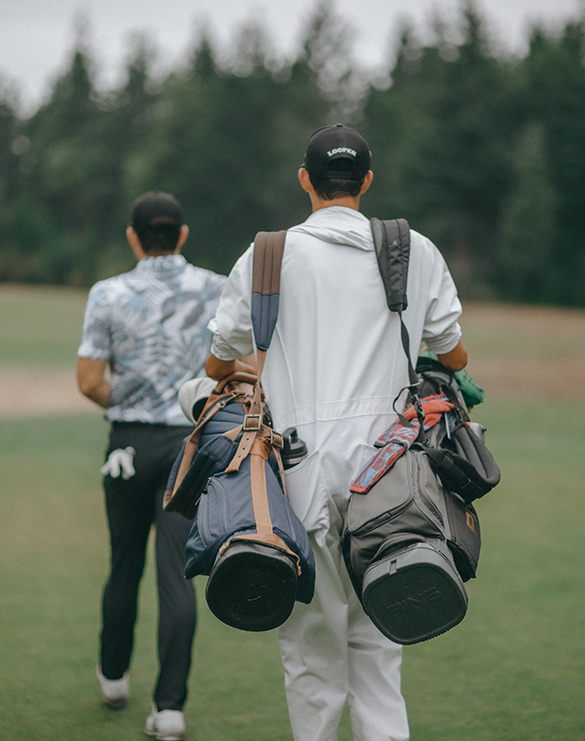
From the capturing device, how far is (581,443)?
1272 centimetres

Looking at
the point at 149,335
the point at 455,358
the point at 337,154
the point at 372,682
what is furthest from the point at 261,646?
the point at 337,154

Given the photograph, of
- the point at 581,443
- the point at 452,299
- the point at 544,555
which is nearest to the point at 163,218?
the point at 452,299

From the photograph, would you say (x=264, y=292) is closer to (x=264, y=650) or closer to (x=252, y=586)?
(x=252, y=586)

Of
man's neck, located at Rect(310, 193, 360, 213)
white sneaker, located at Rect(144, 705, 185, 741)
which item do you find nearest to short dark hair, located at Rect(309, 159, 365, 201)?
man's neck, located at Rect(310, 193, 360, 213)

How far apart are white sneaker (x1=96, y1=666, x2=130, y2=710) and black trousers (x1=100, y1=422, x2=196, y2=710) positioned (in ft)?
0.11

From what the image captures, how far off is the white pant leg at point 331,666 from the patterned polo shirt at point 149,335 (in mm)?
1345

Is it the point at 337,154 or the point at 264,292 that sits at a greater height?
the point at 337,154

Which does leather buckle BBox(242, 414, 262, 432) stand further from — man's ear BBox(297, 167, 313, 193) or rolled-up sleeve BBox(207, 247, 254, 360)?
man's ear BBox(297, 167, 313, 193)

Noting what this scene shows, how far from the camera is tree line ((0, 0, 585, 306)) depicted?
50500mm

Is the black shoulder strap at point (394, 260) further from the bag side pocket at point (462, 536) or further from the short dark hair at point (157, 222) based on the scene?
the short dark hair at point (157, 222)

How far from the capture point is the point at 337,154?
9.49 ft

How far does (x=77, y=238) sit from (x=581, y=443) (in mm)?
65551

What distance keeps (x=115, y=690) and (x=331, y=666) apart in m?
1.67

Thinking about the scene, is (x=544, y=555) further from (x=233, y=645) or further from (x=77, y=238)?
(x=77, y=238)
